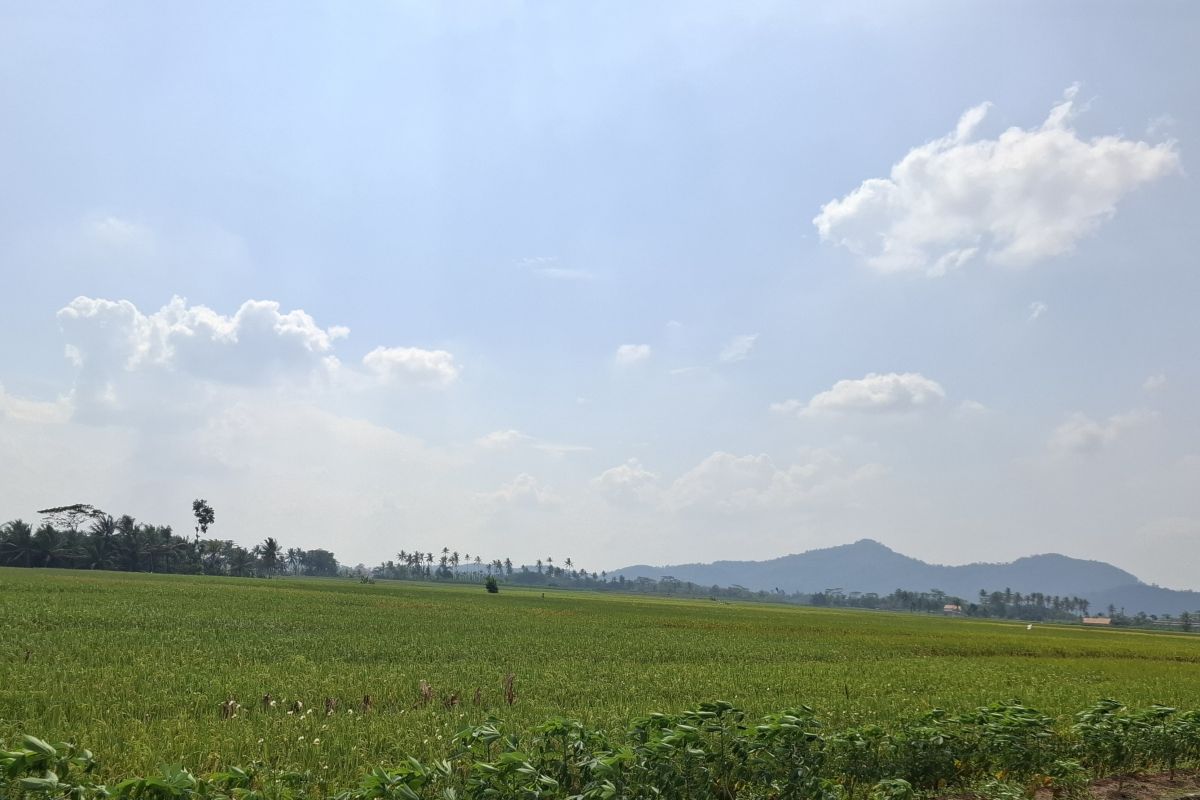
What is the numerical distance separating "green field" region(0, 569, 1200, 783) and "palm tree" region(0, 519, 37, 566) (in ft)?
426

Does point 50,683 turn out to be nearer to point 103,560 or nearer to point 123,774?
point 123,774

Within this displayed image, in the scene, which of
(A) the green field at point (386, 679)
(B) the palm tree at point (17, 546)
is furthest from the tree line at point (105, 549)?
(A) the green field at point (386, 679)

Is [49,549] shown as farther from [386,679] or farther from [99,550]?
[386,679]

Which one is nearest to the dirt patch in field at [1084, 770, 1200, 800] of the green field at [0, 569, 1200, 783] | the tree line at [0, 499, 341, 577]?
the green field at [0, 569, 1200, 783]

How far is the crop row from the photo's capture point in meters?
5.87

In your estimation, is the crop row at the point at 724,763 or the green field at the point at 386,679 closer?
the crop row at the point at 724,763

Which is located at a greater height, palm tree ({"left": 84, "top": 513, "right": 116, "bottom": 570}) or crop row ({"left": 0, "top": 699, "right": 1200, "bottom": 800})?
crop row ({"left": 0, "top": 699, "right": 1200, "bottom": 800})

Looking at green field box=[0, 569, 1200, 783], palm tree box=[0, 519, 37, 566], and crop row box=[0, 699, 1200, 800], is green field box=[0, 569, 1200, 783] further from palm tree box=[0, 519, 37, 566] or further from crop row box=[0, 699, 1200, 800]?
palm tree box=[0, 519, 37, 566]

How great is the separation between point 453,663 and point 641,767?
17.4 m

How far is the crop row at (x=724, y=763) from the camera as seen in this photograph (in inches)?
231

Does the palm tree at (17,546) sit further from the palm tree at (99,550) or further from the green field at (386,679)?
the green field at (386,679)

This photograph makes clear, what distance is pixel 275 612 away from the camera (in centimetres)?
4319

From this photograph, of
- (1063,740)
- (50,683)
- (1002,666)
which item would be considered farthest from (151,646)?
(1002,666)

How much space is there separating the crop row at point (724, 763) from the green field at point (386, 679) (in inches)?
81.8
